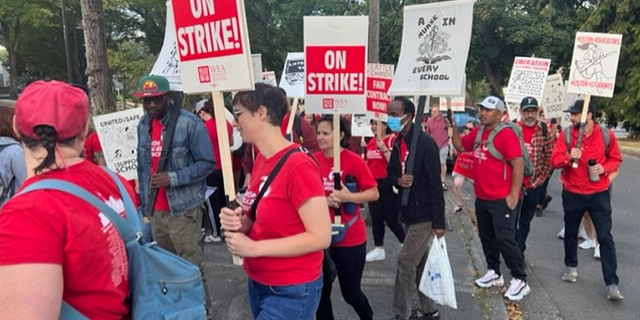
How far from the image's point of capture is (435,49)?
15.2 feet

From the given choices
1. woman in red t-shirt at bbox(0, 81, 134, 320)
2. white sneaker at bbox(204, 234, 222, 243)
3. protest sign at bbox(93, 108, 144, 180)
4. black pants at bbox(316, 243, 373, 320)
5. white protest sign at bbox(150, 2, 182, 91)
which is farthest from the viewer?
white sneaker at bbox(204, 234, 222, 243)

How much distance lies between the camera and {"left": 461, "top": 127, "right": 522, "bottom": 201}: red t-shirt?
496 cm

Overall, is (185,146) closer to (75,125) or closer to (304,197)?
(304,197)

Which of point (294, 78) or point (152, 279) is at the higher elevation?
point (294, 78)

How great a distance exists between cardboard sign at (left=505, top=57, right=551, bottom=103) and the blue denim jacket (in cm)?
612

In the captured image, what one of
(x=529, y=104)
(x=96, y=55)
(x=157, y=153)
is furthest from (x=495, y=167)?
(x=96, y=55)

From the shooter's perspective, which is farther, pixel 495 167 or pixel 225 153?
pixel 495 167

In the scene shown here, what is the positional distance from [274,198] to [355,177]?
1.66m

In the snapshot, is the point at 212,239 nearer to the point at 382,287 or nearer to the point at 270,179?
the point at 382,287

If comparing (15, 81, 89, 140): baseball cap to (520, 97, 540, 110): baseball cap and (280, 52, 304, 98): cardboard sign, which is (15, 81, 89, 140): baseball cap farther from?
(520, 97, 540, 110): baseball cap

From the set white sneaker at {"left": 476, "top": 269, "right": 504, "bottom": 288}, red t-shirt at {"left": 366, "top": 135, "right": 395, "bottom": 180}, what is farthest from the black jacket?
red t-shirt at {"left": 366, "top": 135, "right": 395, "bottom": 180}

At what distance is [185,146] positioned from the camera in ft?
13.5

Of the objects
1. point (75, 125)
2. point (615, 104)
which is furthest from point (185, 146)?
point (615, 104)

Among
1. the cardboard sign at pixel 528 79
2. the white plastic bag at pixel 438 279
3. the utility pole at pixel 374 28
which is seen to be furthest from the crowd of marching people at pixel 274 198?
the utility pole at pixel 374 28
